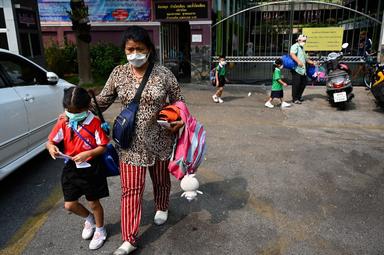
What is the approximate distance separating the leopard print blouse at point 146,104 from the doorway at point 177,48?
9.15 m

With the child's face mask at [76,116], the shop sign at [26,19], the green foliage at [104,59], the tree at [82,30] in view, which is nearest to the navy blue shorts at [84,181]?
the child's face mask at [76,116]

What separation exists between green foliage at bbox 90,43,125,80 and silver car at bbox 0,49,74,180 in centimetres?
658

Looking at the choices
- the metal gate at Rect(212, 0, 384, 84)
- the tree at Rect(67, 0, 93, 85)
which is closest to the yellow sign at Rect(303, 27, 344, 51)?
the metal gate at Rect(212, 0, 384, 84)

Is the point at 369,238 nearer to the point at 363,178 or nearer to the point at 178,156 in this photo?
the point at 363,178

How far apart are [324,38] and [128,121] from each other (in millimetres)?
8873

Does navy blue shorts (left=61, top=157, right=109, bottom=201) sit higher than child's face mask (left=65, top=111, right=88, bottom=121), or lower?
lower

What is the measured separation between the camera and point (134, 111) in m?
2.55

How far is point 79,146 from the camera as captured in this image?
8.46 feet

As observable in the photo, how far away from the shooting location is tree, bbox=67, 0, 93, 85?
9579 millimetres

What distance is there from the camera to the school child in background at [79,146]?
252cm

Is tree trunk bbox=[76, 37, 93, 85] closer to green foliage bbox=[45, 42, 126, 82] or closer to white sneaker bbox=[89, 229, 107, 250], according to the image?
green foliage bbox=[45, 42, 126, 82]

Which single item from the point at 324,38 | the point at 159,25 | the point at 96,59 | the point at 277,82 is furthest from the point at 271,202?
the point at 96,59

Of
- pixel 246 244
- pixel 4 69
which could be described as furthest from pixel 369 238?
pixel 4 69

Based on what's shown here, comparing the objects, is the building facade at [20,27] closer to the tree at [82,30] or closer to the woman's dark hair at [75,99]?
the tree at [82,30]
